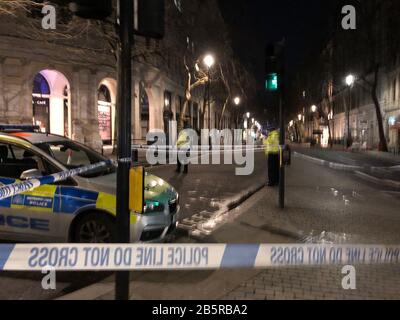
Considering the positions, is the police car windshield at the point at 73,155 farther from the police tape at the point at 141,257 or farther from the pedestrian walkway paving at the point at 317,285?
the pedestrian walkway paving at the point at 317,285

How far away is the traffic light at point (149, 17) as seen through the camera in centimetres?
383

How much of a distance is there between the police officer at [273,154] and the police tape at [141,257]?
9.04m

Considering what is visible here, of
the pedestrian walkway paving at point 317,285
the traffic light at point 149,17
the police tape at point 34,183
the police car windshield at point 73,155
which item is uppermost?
the traffic light at point 149,17

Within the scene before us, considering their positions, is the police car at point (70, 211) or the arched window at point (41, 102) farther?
the arched window at point (41, 102)

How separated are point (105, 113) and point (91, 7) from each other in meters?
29.6

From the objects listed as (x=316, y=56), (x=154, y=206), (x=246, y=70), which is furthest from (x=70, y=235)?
(x=316, y=56)

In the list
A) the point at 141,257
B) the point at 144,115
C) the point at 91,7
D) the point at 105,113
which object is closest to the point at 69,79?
the point at 105,113

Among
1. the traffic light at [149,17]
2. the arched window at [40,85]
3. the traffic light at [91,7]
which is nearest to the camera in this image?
the traffic light at [91,7]

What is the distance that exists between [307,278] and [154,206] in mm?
2155

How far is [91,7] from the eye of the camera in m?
3.72

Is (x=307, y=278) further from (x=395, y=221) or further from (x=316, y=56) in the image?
(x=316, y=56)

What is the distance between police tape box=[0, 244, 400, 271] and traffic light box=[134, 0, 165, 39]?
188cm

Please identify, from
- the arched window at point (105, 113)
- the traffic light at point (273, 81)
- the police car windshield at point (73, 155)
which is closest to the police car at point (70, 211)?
the police car windshield at point (73, 155)

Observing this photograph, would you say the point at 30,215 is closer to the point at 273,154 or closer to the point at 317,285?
the point at 317,285
